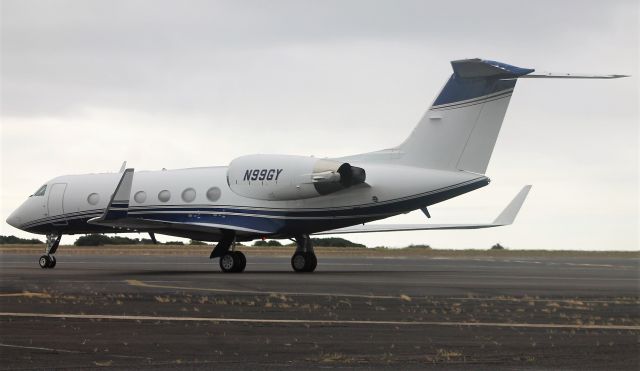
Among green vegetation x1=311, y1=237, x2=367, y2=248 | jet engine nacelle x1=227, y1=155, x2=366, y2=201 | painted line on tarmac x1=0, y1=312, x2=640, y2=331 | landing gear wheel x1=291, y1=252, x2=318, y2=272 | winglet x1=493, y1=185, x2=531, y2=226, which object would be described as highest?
jet engine nacelle x1=227, y1=155, x2=366, y2=201

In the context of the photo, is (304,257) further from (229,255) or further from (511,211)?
(511,211)

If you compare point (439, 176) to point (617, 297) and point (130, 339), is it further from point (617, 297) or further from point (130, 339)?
point (130, 339)

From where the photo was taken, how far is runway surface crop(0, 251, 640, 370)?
1091 centimetres

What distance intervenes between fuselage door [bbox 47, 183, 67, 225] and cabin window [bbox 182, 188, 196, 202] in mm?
5770

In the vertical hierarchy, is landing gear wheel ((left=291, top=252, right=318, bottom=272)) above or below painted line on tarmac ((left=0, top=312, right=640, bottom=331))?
below

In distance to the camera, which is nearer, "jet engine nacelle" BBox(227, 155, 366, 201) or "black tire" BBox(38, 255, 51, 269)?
"jet engine nacelle" BBox(227, 155, 366, 201)

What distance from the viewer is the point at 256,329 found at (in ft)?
45.6

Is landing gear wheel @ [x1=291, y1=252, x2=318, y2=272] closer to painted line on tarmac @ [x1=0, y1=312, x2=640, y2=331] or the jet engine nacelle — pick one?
the jet engine nacelle

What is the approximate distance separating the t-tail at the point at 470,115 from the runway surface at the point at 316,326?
705 centimetres

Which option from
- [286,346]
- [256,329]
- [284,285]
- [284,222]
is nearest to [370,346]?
[286,346]

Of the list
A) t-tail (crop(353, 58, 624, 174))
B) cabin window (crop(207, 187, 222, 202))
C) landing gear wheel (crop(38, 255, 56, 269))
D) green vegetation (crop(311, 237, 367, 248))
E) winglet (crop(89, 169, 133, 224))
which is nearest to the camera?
t-tail (crop(353, 58, 624, 174))

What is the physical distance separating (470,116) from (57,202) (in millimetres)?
16538

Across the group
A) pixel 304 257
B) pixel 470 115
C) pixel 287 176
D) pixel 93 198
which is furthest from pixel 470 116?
pixel 93 198

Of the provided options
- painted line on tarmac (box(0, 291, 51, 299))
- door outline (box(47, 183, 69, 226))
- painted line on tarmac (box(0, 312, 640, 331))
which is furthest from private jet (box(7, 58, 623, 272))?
painted line on tarmac (box(0, 312, 640, 331))
